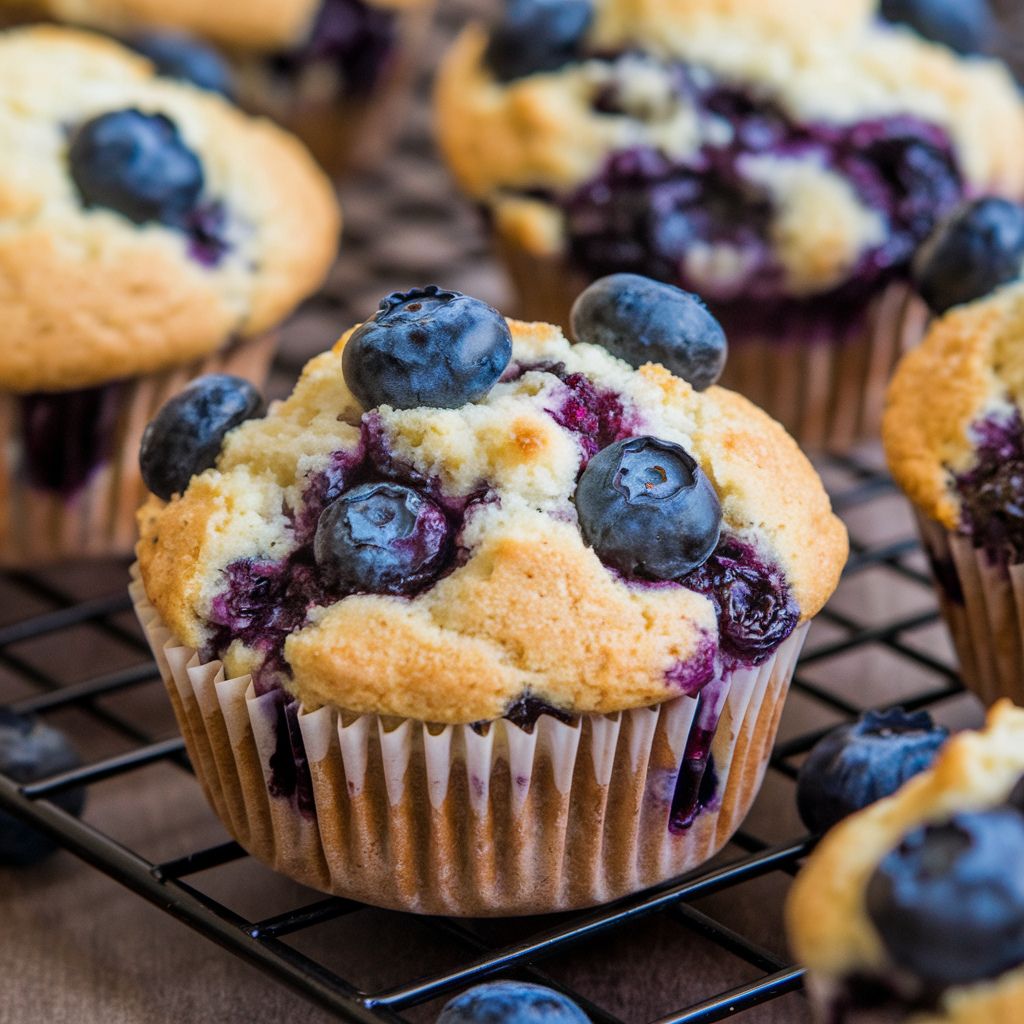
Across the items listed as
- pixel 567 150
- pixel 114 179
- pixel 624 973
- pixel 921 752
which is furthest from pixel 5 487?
pixel 921 752

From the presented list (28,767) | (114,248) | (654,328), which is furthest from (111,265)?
(654,328)

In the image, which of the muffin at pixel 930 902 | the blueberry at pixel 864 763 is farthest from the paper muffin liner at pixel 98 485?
the muffin at pixel 930 902

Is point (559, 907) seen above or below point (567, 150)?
below

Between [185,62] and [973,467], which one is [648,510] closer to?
[973,467]

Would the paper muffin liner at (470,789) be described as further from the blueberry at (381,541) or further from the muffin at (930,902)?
the muffin at (930,902)

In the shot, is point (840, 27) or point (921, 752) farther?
point (840, 27)

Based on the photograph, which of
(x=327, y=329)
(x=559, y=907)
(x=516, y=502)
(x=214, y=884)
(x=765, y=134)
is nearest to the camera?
(x=516, y=502)

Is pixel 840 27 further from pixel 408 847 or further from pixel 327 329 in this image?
pixel 408 847
